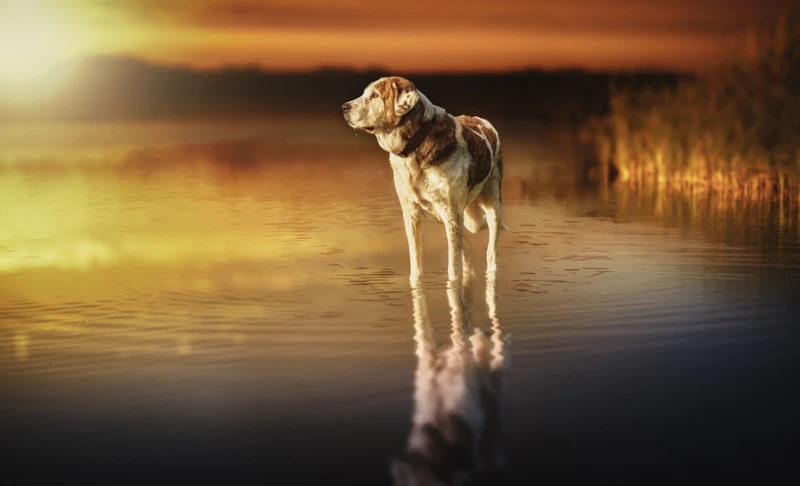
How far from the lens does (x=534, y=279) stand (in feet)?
38.5

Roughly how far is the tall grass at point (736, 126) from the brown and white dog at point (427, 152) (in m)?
10.3

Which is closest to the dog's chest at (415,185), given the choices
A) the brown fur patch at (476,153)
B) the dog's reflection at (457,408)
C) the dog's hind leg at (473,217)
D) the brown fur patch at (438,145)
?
the brown fur patch at (438,145)

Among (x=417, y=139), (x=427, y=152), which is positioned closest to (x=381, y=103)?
(x=417, y=139)

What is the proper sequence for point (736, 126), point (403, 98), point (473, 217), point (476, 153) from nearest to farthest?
point (403, 98)
point (476, 153)
point (473, 217)
point (736, 126)

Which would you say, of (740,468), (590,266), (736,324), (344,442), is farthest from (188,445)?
(590,266)

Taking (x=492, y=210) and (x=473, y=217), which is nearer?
(x=492, y=210)

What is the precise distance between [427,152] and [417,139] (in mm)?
146

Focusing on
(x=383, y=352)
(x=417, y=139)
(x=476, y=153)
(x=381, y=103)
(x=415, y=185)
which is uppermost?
(x=381, y=103)

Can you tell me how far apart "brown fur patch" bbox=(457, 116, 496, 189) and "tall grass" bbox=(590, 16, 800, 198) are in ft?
33.8

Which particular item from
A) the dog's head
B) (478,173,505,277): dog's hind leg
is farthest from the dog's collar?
(478,173,505,277): dog's hind leg

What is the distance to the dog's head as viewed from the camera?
1042 centimetres

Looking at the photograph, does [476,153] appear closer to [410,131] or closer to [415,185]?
[415,185]

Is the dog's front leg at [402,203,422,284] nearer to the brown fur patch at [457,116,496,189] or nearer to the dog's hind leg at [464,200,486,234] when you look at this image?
the brown fur patch at [457,116,496,189]

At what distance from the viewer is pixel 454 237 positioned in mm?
11344
